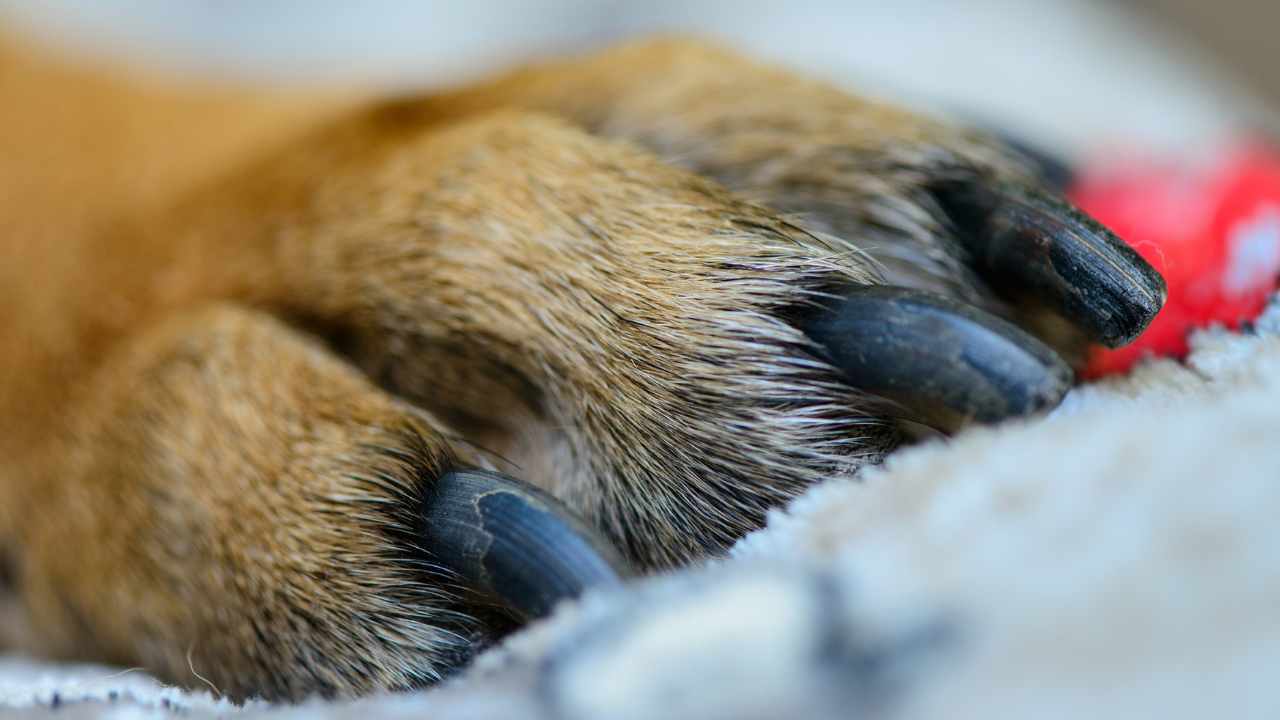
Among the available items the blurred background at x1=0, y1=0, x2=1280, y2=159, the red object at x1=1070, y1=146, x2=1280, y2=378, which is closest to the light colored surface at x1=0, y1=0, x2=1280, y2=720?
the red object at x1=1070, y1=146, x2=1280, y2=378

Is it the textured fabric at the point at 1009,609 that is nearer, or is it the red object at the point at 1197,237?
the textured fabric at the point at 1009,609

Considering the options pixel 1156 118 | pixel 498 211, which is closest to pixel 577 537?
pixel 498 211

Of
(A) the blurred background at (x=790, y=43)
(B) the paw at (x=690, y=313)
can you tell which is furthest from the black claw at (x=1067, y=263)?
(A) the blurred background at (x=790, y=43)

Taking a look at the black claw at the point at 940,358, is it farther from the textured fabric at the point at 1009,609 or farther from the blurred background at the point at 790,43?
the blurred background at the point at 790,43

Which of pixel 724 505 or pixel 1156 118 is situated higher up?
pixel 1156 118

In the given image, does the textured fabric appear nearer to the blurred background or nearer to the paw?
the paw

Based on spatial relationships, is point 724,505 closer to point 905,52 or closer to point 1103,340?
point 1103,340

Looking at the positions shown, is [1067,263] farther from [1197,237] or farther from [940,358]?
[1197,237]
